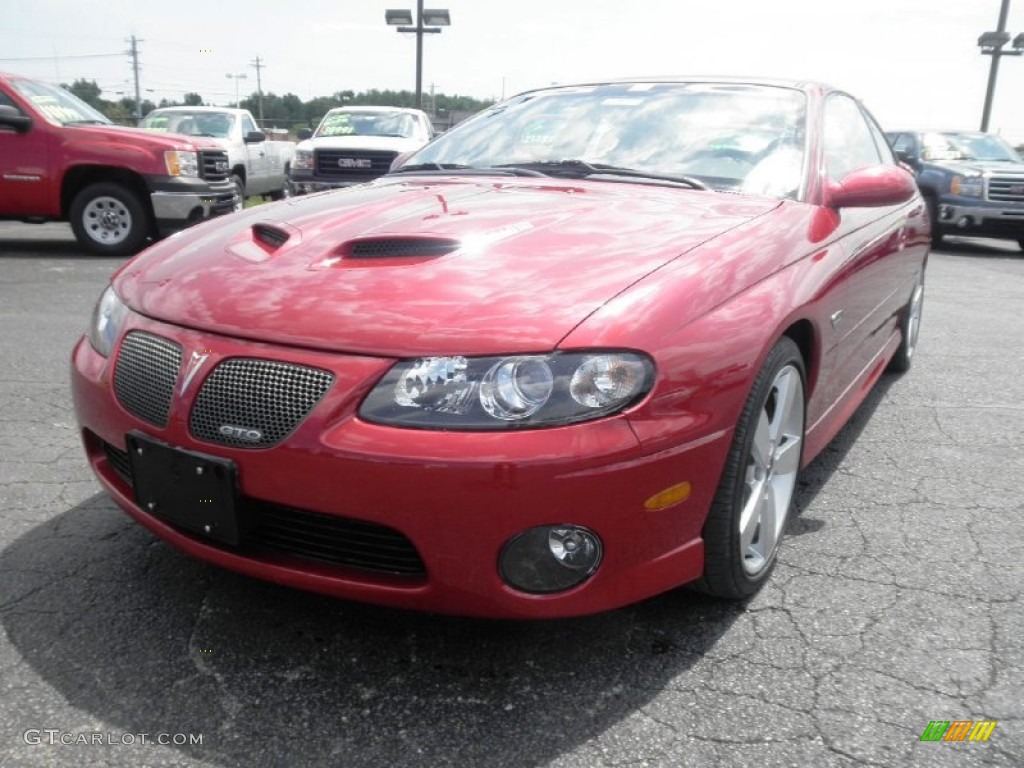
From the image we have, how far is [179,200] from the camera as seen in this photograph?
29.2ft

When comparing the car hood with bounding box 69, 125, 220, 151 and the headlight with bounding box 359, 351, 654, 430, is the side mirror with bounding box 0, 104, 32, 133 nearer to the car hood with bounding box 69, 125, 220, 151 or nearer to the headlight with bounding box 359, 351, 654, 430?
the car hood with bounding box 69, 125, 220, 151

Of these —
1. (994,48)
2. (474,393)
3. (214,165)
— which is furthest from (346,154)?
(994,48)

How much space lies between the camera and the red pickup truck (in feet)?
28.3

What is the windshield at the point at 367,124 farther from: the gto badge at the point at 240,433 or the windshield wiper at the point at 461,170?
the gto badge at the point at 240,433

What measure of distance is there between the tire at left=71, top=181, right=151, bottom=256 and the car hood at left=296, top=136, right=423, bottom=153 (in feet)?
11.6

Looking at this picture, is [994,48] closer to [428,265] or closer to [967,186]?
[967,186]

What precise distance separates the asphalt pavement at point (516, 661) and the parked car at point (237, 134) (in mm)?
10700

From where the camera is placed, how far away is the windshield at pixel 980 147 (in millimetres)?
12602

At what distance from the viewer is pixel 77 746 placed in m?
1.81

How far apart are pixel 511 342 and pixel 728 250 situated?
2.40 feet

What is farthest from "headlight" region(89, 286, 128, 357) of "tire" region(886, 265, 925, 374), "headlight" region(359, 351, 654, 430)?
"tire" region(886, 265, 925, 374)

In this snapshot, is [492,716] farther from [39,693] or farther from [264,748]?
[39,693]

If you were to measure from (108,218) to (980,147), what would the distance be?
11.4 m

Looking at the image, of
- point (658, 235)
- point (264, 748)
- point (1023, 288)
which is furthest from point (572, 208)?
point (1023, 288)
